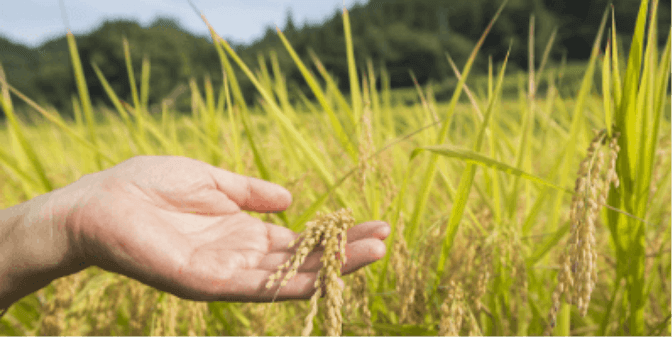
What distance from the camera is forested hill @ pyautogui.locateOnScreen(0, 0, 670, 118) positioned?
18.3 metres

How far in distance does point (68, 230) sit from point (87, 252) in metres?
0.10

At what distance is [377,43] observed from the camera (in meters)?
21.1

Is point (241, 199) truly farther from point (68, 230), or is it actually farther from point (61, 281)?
point (61, 281)

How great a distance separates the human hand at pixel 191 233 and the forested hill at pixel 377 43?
14.5m

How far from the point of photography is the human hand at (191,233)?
3.34 ft

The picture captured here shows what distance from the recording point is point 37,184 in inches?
67.1

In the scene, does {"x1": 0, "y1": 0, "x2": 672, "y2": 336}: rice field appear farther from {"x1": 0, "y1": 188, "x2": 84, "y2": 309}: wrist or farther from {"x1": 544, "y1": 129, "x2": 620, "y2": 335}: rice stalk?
{"x1": 0, "y1": 188, "x2": 84, "y2": 309}: wrist

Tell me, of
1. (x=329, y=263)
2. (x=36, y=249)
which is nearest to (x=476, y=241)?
(x=329, y=263)

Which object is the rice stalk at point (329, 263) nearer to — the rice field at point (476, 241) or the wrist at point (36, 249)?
the rice field at point (476, 241)

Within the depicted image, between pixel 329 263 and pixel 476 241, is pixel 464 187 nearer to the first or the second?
pixel 476 241

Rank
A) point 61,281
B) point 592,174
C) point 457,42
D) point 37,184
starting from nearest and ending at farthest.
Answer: point 592,174, point 61,281, point 37,184, point 457,42

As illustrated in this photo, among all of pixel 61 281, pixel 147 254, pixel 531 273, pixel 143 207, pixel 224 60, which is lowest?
pixel 531 273

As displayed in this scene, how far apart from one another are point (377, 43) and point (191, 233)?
2168 centimetres

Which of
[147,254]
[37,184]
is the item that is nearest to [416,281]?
[147,254]
